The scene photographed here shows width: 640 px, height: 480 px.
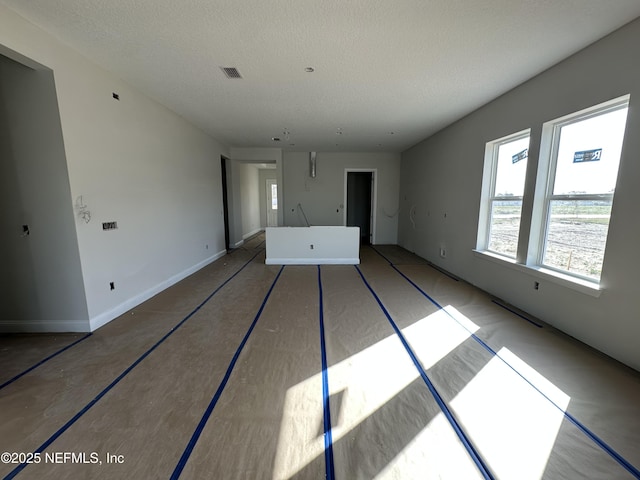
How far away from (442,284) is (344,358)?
8.62 feet

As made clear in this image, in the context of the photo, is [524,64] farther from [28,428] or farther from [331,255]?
[28,428]

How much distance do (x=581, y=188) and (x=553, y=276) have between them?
922 millimetres

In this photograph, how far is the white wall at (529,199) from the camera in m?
2.05

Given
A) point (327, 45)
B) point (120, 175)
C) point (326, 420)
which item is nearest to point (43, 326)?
point (120, 175)

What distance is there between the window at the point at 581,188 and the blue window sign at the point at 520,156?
366mm

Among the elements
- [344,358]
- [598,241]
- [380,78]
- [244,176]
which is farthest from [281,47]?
[244,176]

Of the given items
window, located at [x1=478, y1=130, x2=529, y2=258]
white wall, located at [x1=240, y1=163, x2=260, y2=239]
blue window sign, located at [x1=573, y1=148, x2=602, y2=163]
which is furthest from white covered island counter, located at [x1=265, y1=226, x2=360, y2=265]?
blue window sign, located at [x1=573, y1=148, x2=602, y2=163]

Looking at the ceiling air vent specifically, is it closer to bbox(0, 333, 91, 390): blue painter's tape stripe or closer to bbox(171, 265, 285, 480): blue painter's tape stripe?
bbox(171, 265, 285, 480): blue painter's tape stripe

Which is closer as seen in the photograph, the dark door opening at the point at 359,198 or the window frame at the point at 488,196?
the window frame at the point at 488,196

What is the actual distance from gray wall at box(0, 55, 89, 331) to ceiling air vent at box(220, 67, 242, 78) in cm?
152

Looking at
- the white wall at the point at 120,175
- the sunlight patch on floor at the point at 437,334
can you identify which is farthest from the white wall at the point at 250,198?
the sunlight patch on floor at the point at 437,334

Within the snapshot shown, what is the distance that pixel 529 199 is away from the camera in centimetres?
304

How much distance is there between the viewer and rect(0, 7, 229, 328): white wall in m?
2.40

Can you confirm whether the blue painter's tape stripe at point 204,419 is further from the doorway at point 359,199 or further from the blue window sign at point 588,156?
the doorway at point 359,199
